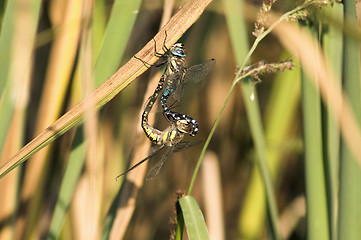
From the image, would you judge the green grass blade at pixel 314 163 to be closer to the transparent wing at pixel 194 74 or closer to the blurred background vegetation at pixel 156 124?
the blurred background vegetation at pixel 156 124

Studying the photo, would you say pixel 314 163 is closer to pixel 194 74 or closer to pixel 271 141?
pixel 194 74

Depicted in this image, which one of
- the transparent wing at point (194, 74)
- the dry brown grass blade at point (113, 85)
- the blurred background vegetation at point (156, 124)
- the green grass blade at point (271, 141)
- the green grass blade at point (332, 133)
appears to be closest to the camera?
the dry brown grass blade at point (113, 85)

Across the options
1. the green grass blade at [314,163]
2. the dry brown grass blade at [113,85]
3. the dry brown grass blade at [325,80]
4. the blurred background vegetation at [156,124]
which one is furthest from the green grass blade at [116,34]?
the green grass blade at [314,163]

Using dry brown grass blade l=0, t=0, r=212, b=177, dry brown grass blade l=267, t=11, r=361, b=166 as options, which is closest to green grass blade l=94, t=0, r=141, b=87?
dry brown grass blade l=0, t=0, r=212, b=177

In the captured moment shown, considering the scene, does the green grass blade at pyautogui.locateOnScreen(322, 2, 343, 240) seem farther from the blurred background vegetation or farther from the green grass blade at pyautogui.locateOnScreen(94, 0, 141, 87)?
the green grass blade at pyautogui.locateOnScreen(94, 0, 141, 87)

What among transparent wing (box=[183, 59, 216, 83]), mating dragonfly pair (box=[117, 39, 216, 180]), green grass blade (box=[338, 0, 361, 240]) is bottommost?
green grass blade (box=[338, 0, 361, 240])

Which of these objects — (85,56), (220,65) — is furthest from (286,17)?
(220,65)

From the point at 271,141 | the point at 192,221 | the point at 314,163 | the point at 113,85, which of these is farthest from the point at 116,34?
the point at 271,141

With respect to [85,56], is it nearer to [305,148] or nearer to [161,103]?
[161,103]
